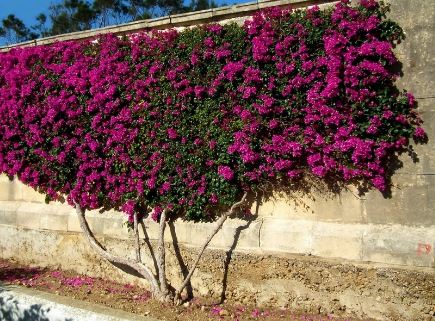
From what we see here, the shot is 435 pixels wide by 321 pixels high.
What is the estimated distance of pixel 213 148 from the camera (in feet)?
16.5

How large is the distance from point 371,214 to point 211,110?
193 cm

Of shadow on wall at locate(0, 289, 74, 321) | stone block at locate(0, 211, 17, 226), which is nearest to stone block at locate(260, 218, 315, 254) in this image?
shadow on wall at locate(0, 289, 74, 321)

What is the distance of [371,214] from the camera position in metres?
4.56

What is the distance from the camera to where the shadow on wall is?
4.44m

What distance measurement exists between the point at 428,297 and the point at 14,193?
5760mm

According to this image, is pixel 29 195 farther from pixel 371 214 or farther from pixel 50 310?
pixel 371 214

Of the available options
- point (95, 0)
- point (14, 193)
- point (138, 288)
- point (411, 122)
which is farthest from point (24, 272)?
point (95, 0)

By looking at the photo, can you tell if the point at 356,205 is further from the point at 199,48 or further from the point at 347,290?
the point at 199,48

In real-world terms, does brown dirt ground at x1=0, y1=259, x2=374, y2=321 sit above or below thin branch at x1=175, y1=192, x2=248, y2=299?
below

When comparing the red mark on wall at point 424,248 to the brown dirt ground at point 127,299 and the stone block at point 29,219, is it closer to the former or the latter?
the brown dirt ground at point 127,299

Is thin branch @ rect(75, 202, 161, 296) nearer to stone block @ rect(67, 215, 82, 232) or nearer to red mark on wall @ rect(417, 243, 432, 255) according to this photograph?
stone block @ rect(67, 215, 82, 232)

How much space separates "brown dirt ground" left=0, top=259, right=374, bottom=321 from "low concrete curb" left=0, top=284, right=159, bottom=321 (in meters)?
0.35

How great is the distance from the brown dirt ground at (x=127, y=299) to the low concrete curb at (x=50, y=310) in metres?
0.35

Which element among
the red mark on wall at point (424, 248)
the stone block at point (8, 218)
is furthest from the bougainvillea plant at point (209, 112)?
the stone block at point (8, 218)
